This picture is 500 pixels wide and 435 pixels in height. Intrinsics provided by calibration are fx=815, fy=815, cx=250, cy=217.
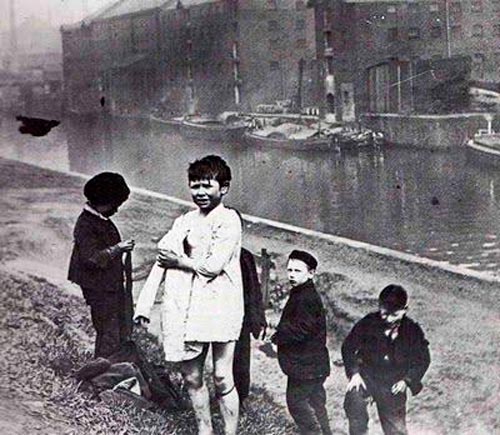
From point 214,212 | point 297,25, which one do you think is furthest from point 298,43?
point 214,212

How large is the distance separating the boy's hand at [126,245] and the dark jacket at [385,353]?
2.12 ft

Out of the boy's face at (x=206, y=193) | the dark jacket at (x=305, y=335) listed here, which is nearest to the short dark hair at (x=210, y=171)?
the boy's face at (x=206, y=193)

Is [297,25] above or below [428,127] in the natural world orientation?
above

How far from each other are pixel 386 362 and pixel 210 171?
69cm

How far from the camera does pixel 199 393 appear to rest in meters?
2.20

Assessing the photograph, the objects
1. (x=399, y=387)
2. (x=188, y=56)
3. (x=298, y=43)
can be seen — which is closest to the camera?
(x=399, y=387)

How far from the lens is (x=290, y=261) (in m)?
2.20

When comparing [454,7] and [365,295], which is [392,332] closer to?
[365,295]

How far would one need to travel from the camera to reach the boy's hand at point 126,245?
2.28 meters

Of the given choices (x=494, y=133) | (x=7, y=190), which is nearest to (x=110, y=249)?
(x=7, y=190)

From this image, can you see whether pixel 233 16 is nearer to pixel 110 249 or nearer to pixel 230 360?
pixel 110 249

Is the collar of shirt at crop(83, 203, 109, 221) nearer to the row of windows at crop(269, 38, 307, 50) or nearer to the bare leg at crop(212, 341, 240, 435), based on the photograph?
the bare leg at crop(212, 341, 240, 435)

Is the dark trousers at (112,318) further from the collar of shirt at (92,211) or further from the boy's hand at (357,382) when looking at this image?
the boy's hand at (357,382)

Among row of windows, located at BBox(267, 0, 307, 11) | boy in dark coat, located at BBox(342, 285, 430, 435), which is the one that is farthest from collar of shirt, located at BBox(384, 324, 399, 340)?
row of windows, located at BBox(267, 0, 307, 11)
